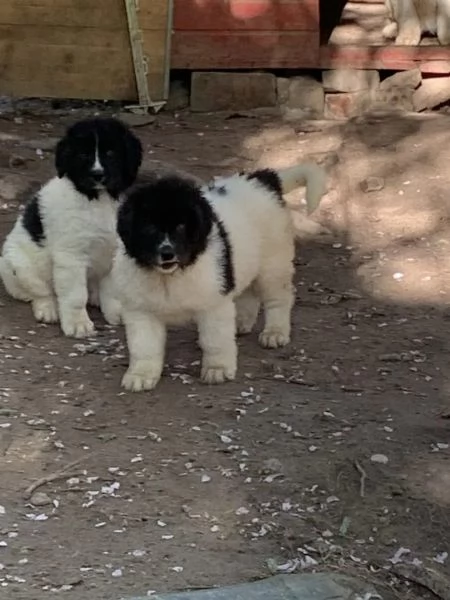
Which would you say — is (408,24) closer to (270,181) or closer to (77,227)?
(270,181)

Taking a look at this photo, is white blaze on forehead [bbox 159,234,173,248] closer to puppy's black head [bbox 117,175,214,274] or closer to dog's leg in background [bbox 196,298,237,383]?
puppy's black head [bbox 117,175,214,274]

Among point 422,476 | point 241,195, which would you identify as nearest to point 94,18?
point 241,195

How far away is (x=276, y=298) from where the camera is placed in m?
6.51

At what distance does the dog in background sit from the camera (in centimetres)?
1130

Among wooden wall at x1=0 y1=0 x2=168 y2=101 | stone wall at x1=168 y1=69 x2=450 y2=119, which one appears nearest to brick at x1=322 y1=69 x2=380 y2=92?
stone wall at x1=168 y1=69 x2=450 y2=119

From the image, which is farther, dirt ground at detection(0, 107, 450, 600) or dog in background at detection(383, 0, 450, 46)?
dog in background at detection(383, 0, 450, 46)

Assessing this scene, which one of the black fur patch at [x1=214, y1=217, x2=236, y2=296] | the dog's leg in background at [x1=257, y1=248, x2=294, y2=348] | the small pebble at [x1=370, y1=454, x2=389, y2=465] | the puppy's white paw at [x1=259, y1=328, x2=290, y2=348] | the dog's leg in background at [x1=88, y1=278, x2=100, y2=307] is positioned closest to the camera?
the small pebble at [x1=370, y1=454, x2=389, y2=465]

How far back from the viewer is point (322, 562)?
4.39 m

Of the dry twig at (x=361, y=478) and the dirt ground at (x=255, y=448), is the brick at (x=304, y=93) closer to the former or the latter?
the dirt ground at (x=255, y=448)

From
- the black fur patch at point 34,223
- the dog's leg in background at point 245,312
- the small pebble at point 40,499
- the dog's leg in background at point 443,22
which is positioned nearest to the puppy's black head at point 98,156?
the black fur patch at point 34,223

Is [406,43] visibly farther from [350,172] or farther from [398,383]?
[398,383]

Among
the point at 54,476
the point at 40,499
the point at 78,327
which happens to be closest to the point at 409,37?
the point at 78,327

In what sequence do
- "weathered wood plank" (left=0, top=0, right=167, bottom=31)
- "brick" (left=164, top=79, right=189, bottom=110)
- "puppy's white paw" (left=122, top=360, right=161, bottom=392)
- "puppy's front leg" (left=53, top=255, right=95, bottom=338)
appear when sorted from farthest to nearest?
"brick" (left=164, top=79, right=189, bottom=110), "weathered wood plank" (left=0, top=0, right=167, bottom=31), "puppy's front leg" (left=53, top=255, right=95, bottom=338), "puppy's white paw" (left=122, top=360, right=161, bottom=392)

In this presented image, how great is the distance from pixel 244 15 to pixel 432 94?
1.77 meters
